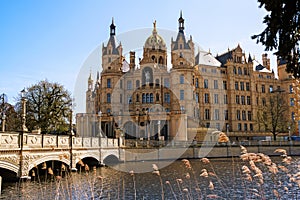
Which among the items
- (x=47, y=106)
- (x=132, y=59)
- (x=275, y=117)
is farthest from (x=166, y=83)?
(x=47, y=106)

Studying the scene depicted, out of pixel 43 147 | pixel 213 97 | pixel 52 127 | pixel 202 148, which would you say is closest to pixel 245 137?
pixel 213 97

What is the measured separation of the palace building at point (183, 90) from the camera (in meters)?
51.8

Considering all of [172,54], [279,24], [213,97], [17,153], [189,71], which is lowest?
[17,153]

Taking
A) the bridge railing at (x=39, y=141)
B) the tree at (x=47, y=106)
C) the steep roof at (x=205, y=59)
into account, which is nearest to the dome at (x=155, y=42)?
the steep roof at (x=205, y=59)

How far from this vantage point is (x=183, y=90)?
53719 mm

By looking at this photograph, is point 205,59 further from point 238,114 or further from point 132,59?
point 132,59

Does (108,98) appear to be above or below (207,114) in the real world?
above

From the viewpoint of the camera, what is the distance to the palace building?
5178 centimetres

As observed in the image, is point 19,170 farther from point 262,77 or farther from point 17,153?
point 262,77

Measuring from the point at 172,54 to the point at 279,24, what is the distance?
53.8 meters

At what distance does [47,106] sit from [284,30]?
3394 cm

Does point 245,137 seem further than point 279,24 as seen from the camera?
Yes

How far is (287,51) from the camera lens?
6.46 metres

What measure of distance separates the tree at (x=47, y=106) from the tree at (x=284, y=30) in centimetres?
3247
